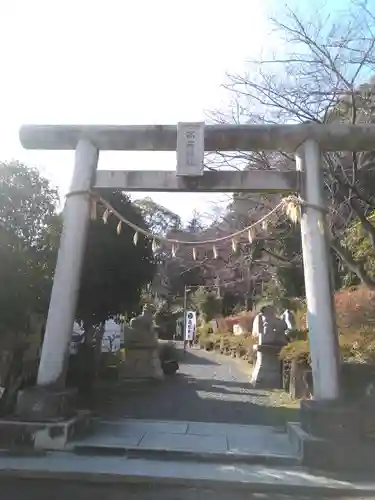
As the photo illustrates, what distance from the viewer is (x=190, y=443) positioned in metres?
7.86

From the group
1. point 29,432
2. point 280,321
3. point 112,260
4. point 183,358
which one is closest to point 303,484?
point 29,432

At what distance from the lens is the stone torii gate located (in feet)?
26.5

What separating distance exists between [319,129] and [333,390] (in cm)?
419

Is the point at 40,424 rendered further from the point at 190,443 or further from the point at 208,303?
the point at 208,303

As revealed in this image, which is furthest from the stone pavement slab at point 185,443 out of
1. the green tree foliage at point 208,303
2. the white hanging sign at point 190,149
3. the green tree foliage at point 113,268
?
the green tree foliage at point 208,303

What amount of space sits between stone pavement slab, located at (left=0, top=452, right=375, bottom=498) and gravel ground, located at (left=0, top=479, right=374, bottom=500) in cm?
8

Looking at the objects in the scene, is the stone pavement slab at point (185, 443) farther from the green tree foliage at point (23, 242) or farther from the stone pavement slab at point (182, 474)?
the green tree foliage at point (23, 242)

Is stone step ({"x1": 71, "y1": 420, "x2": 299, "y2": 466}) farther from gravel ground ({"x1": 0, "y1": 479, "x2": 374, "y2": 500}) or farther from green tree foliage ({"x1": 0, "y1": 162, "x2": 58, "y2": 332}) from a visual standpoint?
green tree foliage ({"x1": 0, "y1": 162, "x2": 58, "y2": 332})

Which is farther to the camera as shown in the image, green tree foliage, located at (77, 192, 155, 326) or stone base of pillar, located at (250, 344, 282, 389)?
stone base of pillar, located at (250, 344, 282, 389)

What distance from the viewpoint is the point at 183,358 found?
95.0 ft

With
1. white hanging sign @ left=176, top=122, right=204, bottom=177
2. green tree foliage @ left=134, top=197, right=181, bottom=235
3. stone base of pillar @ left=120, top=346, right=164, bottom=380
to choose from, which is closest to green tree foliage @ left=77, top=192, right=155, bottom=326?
stone base of pillar @ left=120, top=346, right=164, bottom=380

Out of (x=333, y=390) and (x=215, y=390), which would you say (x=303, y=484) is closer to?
(x=333, y=390)

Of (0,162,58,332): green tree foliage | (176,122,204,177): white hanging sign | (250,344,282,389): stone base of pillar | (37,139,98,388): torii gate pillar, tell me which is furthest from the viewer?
(250,344,282,389): stone base of pillar

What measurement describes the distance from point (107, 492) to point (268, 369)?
11.7 m
